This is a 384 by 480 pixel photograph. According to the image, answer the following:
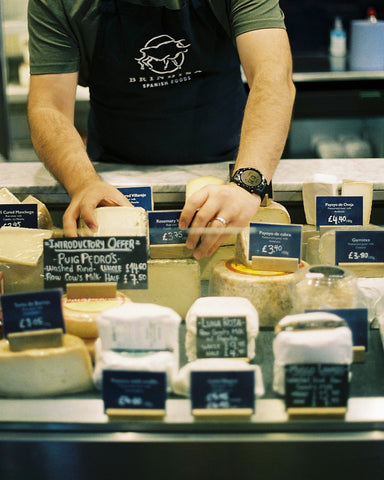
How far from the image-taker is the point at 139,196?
169 centimetres

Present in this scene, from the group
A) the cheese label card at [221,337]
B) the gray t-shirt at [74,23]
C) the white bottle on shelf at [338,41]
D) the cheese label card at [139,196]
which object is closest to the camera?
the cheese label card at [221,337]

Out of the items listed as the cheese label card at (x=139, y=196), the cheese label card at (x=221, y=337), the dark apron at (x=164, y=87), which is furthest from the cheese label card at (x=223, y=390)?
the dark apron at (x=164, y=87)

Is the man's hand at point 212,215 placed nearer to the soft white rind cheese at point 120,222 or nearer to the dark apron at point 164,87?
the soft white rind cheese at point 120,222

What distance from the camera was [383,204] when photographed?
184cm

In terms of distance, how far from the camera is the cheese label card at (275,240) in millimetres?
1369

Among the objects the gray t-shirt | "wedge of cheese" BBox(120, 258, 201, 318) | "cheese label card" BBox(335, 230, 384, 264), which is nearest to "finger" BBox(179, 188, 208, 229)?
"wedge of cheese" BBox(120, 258, 201, 318)

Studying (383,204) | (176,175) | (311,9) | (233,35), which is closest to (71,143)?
(176,175)

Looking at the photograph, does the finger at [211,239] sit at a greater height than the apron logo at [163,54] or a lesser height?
lesser

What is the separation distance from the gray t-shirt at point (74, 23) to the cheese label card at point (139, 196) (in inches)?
24.7

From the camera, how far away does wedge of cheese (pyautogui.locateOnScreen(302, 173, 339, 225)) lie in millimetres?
1728

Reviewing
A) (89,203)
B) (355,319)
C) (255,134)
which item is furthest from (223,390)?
(255,134)

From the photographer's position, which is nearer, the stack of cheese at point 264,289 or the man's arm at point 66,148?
the stack of cheese at point 264,289

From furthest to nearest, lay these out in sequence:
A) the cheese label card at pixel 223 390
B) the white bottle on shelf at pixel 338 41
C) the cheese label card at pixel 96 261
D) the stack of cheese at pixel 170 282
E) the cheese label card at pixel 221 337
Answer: the white bottle on shelf at pixel 338 41 < the stack of cheese at pixel 170 282 < the cheese label card at pixel 96 261 < the cheese label card at pixel 221 337 < the cheese label card at pixel 223 390

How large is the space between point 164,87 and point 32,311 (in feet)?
4.20
